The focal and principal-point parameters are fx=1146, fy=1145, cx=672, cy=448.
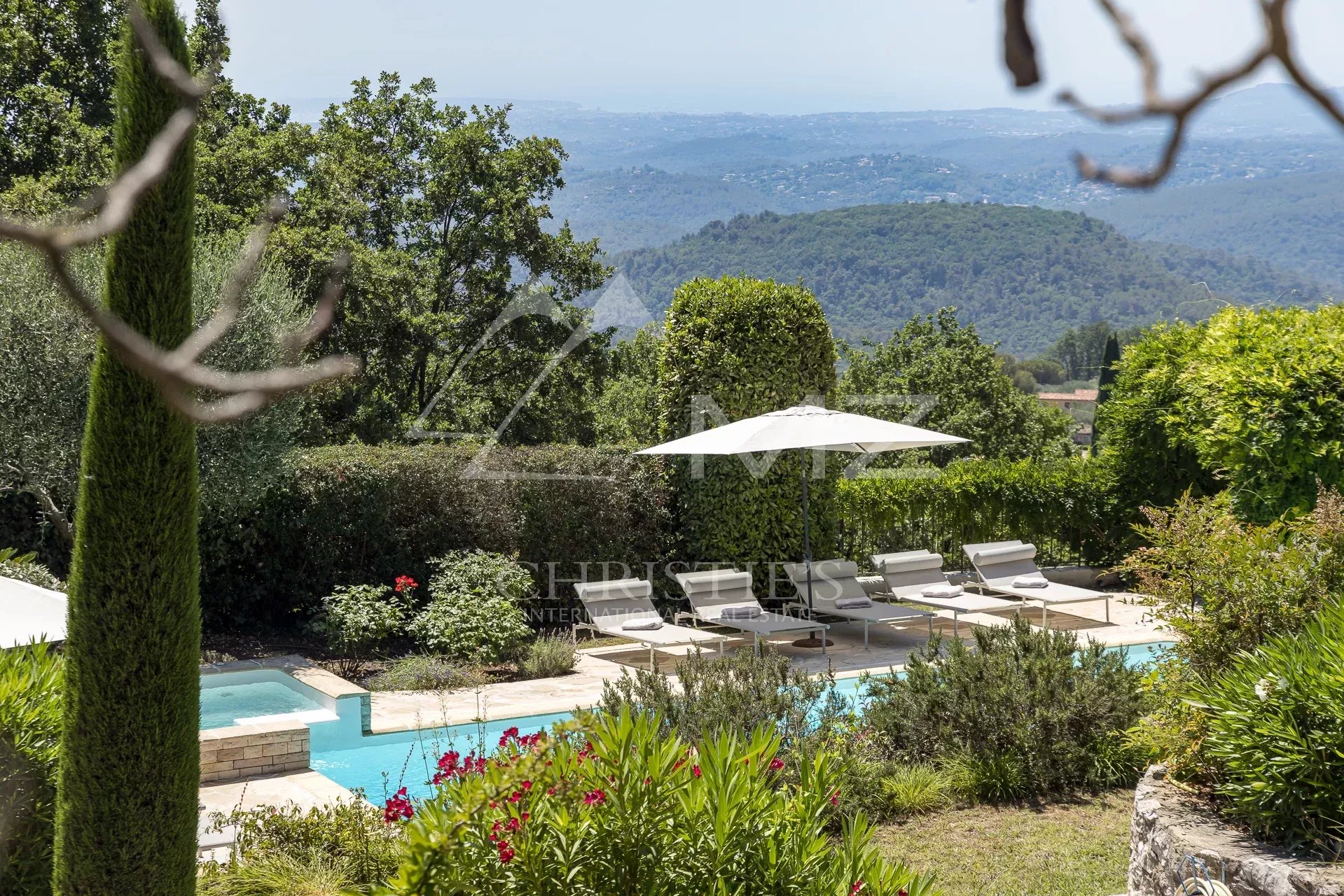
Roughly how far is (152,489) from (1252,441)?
9.64m

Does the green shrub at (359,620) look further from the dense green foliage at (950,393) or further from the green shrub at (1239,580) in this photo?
the dense green foliage at (950,393)

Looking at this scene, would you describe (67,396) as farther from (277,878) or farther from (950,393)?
(950,393)

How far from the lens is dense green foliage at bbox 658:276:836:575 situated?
1337 centimetres

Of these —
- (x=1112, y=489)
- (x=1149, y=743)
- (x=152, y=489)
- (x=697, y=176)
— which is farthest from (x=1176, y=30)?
(x=697, y=176)

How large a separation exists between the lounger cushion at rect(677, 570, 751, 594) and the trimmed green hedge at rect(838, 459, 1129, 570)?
115 inches

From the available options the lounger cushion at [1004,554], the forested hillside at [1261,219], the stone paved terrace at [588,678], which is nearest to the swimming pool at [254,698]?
the stone paved terrace at [588,678]

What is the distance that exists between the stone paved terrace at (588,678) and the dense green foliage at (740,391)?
1458 mm

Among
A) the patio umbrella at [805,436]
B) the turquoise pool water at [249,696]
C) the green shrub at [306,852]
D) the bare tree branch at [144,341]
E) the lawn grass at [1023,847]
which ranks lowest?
the turquoise pool water at [249,696]

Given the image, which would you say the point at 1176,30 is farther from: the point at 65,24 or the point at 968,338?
the point at 968,338

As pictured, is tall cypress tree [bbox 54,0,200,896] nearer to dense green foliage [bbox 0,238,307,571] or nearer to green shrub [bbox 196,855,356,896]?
green shrub [bbox 196,855,356,896]

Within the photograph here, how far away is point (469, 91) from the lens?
443 ft

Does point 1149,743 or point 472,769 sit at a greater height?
point 472,769

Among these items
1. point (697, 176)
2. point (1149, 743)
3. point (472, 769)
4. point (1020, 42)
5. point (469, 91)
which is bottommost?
point (1149, 743)

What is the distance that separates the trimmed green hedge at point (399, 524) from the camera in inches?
473
